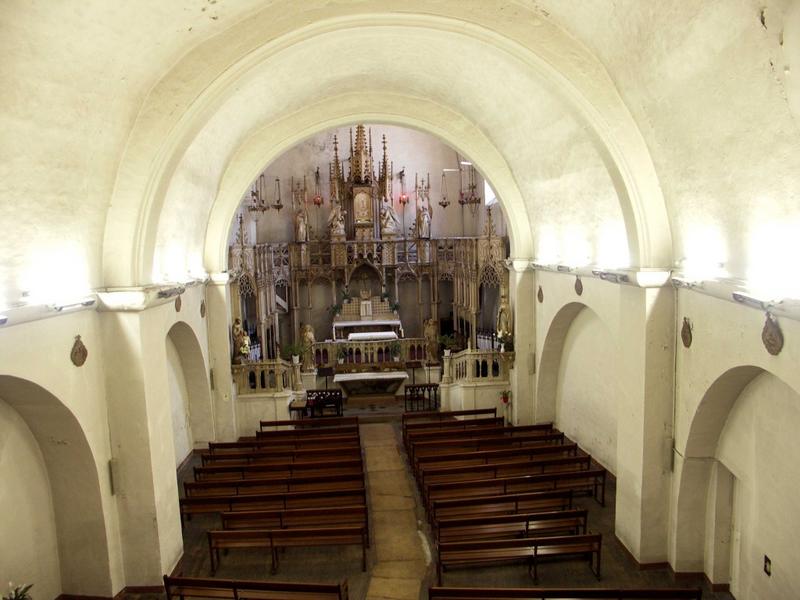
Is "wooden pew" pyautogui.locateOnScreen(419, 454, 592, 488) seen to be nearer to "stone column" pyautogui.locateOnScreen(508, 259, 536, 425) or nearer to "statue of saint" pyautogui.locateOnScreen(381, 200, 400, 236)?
"stone column" pyautogui.locateOnScreen(508, 259, 536, 425)

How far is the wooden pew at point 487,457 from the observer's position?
36.6ft

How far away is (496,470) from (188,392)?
7.47 meters

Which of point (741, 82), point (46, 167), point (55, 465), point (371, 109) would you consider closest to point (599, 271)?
point (741, 82)

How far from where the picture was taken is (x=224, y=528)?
9070 mm

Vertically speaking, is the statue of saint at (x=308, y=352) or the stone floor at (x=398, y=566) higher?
the statue of saint at (x=308, y=352)

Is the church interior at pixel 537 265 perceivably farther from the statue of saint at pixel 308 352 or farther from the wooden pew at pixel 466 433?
the statue of saint at pixel 308 352

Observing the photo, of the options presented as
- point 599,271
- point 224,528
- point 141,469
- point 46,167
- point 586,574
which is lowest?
point 586,574

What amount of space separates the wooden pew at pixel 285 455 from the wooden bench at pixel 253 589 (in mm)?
4406

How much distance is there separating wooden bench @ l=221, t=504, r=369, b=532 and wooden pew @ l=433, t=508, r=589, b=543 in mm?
1377

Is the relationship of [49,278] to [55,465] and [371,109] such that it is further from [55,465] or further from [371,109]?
[371,109]

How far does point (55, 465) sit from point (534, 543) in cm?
667

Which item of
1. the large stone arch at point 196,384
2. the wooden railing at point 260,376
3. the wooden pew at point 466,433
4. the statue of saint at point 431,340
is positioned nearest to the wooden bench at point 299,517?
the wooden pew at point 466,433

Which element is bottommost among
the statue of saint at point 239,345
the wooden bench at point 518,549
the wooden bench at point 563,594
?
the wooden bench at point 518,549

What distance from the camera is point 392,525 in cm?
1003
